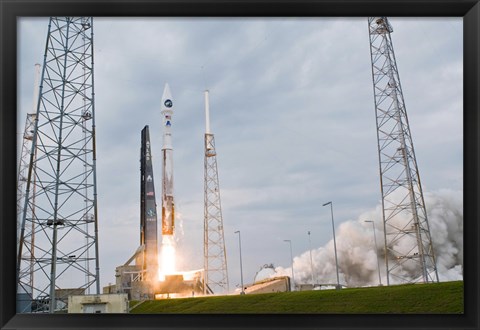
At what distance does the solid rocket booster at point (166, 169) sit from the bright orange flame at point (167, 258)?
0.85 meters

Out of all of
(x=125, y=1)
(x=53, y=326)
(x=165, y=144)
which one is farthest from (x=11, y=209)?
(x=165, y=144)

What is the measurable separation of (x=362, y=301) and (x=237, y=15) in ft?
83.1

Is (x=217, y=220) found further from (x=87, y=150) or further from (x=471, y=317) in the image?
(x=471, y=317)

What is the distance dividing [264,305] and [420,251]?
13.4 meters

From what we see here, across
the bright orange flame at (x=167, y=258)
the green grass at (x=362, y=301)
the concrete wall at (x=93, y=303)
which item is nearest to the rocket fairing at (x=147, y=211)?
the bright orange flame at (x=167, y=258)

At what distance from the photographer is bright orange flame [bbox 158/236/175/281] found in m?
49.7

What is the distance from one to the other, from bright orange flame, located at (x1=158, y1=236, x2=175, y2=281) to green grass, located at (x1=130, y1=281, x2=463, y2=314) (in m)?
11.9

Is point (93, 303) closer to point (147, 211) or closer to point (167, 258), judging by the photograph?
point (167, 258)

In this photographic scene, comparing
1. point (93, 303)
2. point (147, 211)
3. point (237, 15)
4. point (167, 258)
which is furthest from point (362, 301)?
point (147, 211)

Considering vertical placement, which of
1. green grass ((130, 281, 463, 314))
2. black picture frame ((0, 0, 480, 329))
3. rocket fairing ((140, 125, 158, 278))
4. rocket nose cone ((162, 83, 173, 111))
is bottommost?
green grass ((130, 281, 463, 314))

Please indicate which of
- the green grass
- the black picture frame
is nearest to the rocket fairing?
the green grass

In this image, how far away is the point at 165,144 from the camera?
50.1 m

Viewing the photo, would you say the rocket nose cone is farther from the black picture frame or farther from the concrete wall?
the black picture frame

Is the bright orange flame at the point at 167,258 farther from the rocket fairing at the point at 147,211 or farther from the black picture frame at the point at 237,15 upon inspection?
the black picture frame at the point at 237,15
